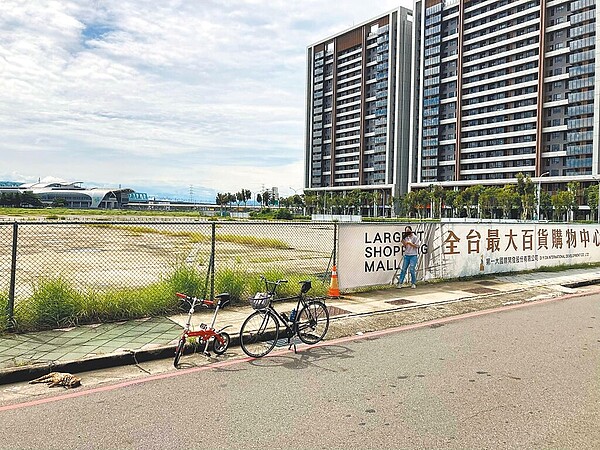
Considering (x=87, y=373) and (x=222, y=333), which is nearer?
(x=87, y=373)

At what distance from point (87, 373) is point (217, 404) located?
2.02 metres

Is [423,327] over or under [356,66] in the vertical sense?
under

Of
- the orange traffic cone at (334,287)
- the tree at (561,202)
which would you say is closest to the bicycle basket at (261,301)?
the orange traffic cone at (334,287)

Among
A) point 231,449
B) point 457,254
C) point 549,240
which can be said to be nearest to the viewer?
point 231,449

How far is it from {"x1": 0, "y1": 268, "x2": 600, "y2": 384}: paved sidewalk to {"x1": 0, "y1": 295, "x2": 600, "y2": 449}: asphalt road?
23.7 inches

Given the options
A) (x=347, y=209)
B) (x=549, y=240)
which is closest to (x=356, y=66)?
(x=347, y=209)

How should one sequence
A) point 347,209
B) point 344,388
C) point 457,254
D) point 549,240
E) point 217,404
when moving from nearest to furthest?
point 217,404
point 344,388
point 457,254
point 549,240
point 347,209

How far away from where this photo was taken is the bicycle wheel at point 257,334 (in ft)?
23.8

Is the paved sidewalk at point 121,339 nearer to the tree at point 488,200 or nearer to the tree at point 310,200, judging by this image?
the tree at point 488,200

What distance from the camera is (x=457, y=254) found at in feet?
49.3

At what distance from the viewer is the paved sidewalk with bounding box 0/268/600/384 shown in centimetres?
646

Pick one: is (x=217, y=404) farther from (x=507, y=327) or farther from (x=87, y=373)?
(x=507, y=327)

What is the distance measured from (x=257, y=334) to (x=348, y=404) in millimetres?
2537

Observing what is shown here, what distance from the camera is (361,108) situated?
456ft
